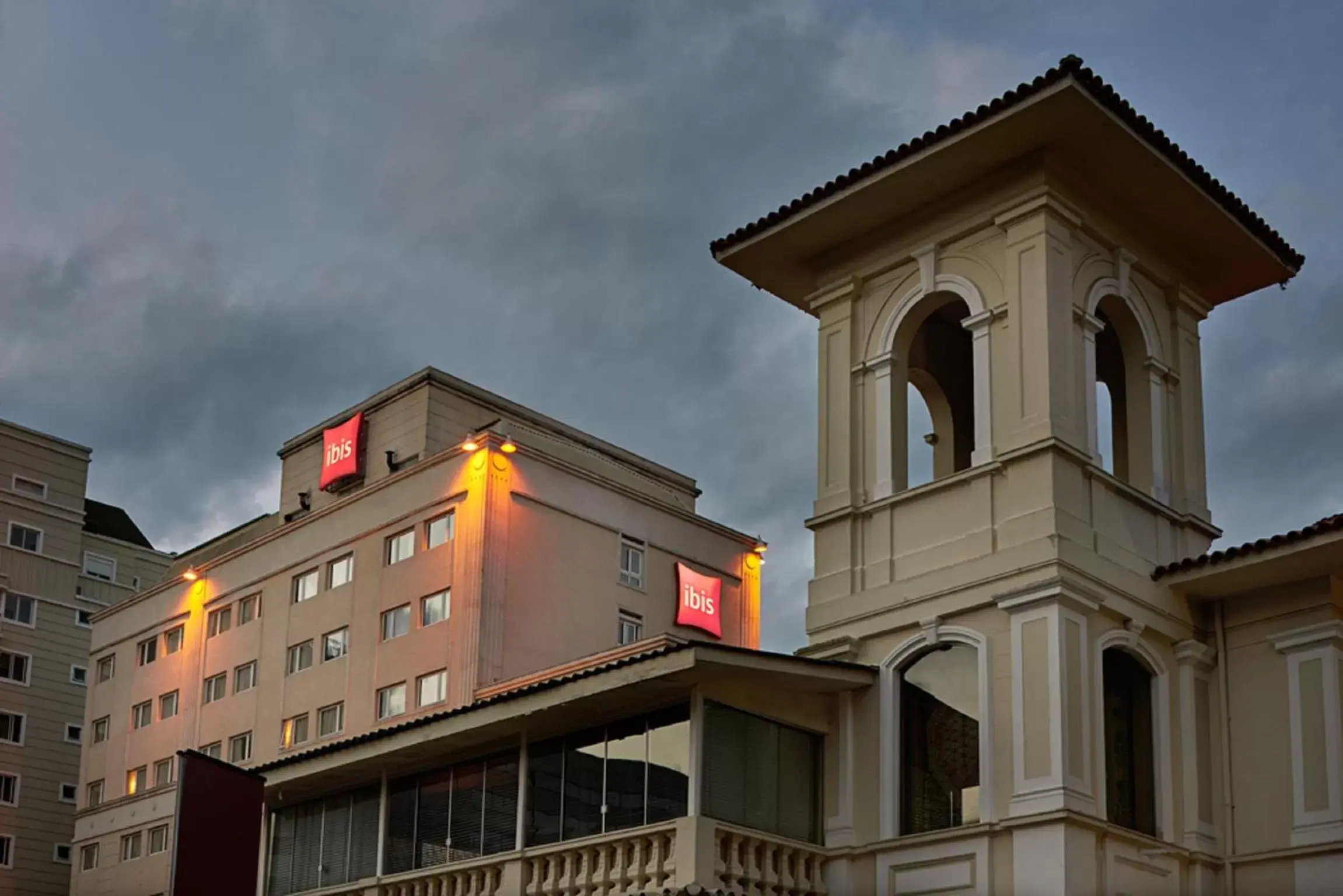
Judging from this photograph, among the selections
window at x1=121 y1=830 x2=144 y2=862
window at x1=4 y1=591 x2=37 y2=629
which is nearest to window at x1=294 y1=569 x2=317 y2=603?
window at x1=121 y1=830 x2=144 y2=862

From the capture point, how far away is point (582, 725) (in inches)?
996

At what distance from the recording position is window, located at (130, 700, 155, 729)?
194 feet

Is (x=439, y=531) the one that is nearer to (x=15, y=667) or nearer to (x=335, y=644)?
(x=335, y=644)

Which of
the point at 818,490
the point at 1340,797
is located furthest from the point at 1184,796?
the point at 818,490

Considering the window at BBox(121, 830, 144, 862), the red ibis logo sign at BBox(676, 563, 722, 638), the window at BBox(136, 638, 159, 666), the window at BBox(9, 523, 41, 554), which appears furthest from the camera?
the window at BBox(9, 523, 41, 554)

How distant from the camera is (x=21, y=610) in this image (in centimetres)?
7212

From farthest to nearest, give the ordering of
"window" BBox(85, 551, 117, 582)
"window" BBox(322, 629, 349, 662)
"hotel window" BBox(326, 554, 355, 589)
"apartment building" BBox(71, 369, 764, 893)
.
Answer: "window" BBox(85, 551, 117, 582) < "hotel window" BBox(326, 554, 355, 589) < "window" BBox(322, 629, 349, 662) < "apartment building" BBox(71, 369, 764, 893)

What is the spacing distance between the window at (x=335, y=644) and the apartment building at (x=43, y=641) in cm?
2105

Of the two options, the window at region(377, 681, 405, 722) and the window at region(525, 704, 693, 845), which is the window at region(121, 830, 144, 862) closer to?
the window at region(377, 681, 405, 722)

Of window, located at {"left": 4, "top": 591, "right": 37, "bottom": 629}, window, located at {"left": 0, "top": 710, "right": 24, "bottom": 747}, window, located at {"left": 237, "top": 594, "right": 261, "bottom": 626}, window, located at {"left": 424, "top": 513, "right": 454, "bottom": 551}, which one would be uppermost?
window, located at {"left": 4, "top": 591, "right": 37, "bottom": 629}

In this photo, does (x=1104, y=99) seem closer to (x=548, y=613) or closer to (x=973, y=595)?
(x=973, y=595)

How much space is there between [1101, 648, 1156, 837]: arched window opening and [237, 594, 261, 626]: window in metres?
35.9

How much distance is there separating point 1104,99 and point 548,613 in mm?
27793

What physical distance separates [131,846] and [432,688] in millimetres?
15634
